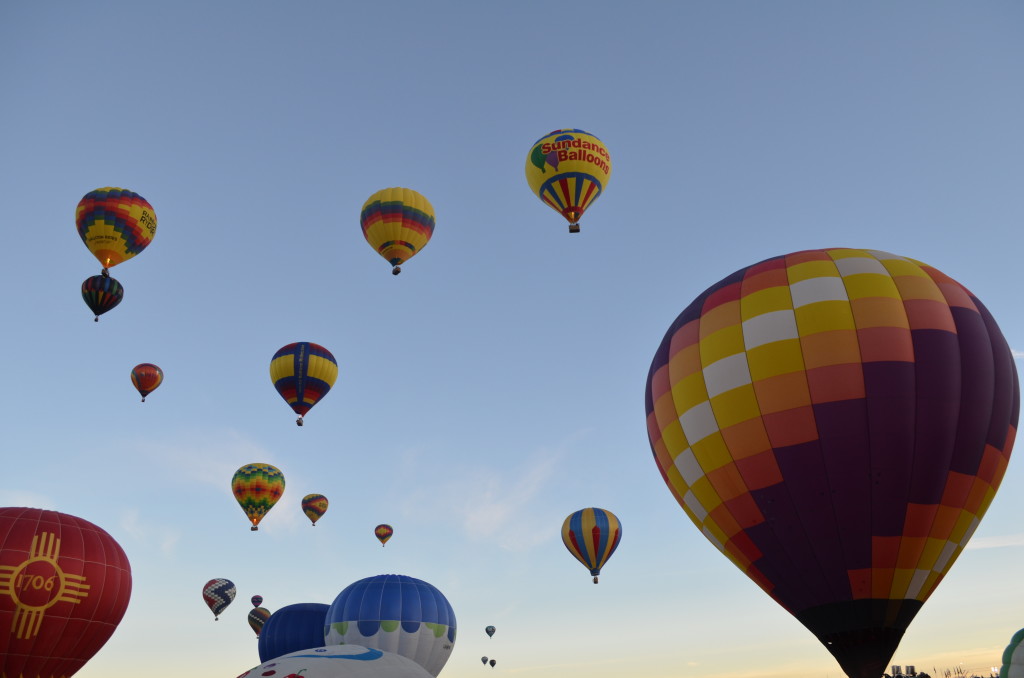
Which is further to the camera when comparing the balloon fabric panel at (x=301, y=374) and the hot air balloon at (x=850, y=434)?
the balloon fabric panel at (x=301, y=374)

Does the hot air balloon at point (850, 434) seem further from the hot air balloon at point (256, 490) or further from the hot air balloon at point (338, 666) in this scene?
the hot air balloon at point (256, 490)

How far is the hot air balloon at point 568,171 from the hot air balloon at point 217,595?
3500cm

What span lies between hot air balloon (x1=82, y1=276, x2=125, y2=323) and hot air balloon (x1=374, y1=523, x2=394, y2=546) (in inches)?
1006

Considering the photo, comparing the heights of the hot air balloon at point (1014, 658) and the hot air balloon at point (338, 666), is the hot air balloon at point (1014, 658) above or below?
above

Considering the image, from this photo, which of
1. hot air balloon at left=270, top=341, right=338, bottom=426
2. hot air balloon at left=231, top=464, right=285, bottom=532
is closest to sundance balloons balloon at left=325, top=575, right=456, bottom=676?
hot air balloon at left=270, top=341, right=338, bottom=426

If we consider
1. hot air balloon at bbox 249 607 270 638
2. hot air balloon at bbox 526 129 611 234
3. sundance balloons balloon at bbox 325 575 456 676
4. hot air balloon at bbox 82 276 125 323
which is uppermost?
hot air balloon at bbox 82 276 125 323

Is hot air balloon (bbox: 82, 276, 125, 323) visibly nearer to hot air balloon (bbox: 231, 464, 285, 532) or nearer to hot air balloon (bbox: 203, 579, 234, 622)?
hot air balloon (bbox: 231, 464, 285, 532)

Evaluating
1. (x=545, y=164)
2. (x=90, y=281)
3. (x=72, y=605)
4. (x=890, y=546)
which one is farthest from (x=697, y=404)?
(x=90, y=281)

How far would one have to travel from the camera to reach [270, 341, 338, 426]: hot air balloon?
29625mm

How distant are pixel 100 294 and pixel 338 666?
23232mm

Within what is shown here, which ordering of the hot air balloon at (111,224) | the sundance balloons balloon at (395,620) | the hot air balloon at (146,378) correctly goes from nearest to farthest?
the sundance balloons balloon at (395,620)
the hot air balloon at (111,224)
the hot air balloon at (146,378)

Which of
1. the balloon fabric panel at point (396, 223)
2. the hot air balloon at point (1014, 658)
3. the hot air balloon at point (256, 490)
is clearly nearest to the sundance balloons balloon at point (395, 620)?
the balloon fabric panel at point (396, 223)

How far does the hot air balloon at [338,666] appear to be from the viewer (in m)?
Answer: 9.01

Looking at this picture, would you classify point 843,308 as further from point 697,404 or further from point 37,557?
point 37,557
